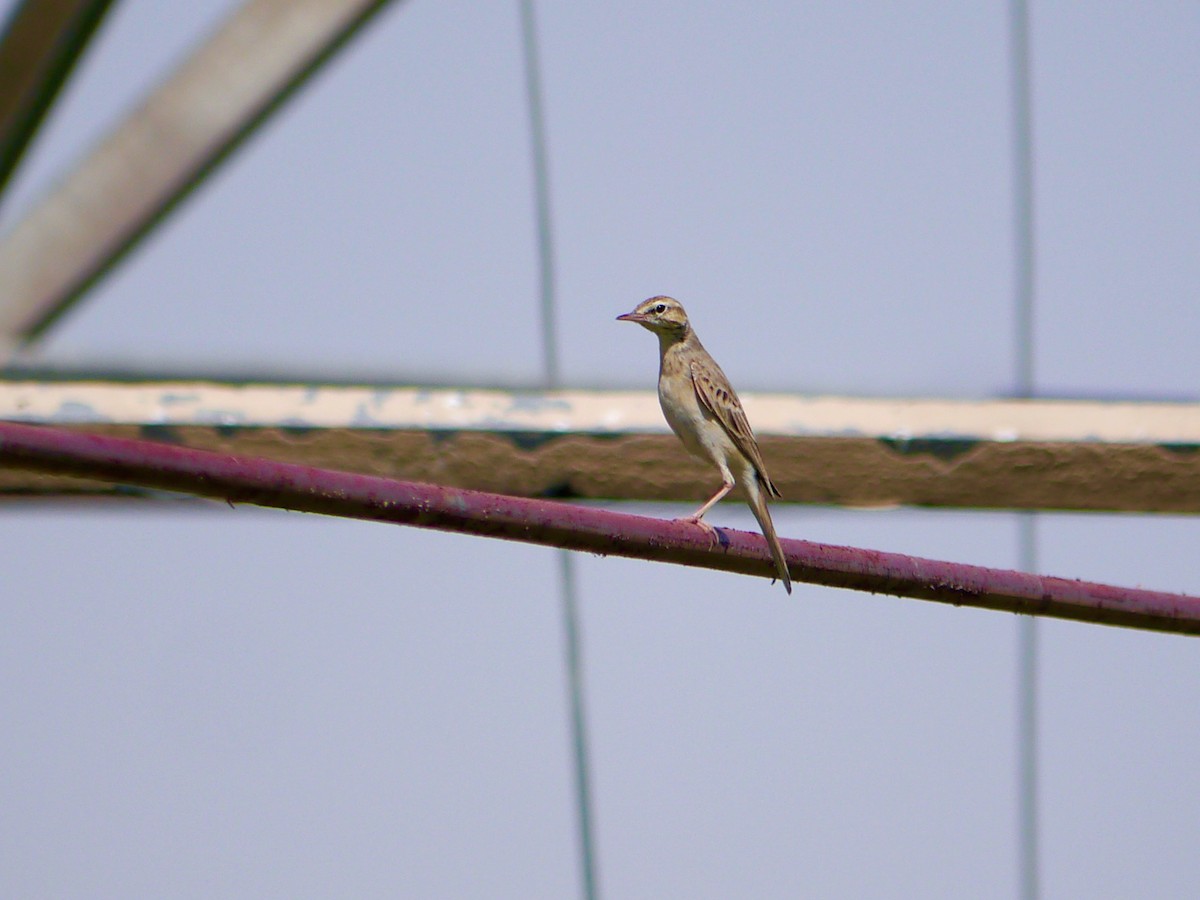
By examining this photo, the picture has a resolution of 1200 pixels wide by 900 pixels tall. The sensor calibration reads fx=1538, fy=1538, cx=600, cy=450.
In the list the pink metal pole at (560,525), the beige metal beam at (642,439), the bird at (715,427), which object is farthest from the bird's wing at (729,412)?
the pink metal pole at (560,525)

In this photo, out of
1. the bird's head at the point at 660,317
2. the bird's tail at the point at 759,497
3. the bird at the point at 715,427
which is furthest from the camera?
the bird's head at the point at 660,317

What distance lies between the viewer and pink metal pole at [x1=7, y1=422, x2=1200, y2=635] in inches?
93.1

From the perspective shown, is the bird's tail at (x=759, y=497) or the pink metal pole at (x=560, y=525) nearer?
the pink metal pole at (x=560, y=525)

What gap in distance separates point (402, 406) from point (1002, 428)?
2048mm

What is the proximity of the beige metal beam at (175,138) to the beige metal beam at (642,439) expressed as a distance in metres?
0.47

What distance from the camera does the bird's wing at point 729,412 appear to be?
16.1 ft

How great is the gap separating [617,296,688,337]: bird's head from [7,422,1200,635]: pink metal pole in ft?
8.37

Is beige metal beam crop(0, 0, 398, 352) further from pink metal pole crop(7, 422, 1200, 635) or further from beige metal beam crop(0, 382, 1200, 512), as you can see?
pink metal pole crop(7, 422, 1200, 635)

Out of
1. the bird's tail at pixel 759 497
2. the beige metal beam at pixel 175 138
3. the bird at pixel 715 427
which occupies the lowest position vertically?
the bird's tail at pixel 759 497

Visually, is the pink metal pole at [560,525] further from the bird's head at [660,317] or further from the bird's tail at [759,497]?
→ the bird's head at [660,317]

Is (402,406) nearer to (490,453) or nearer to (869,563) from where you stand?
(490,453)

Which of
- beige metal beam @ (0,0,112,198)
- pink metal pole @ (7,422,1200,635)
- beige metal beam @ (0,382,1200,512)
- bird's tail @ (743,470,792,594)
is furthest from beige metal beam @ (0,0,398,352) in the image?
pink metal pole @ (7,422,1200,635)

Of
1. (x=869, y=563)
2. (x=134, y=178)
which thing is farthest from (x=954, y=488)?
(x=134, y=178)

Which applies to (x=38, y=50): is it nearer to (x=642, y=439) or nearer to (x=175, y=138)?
(x=175, y=138)
